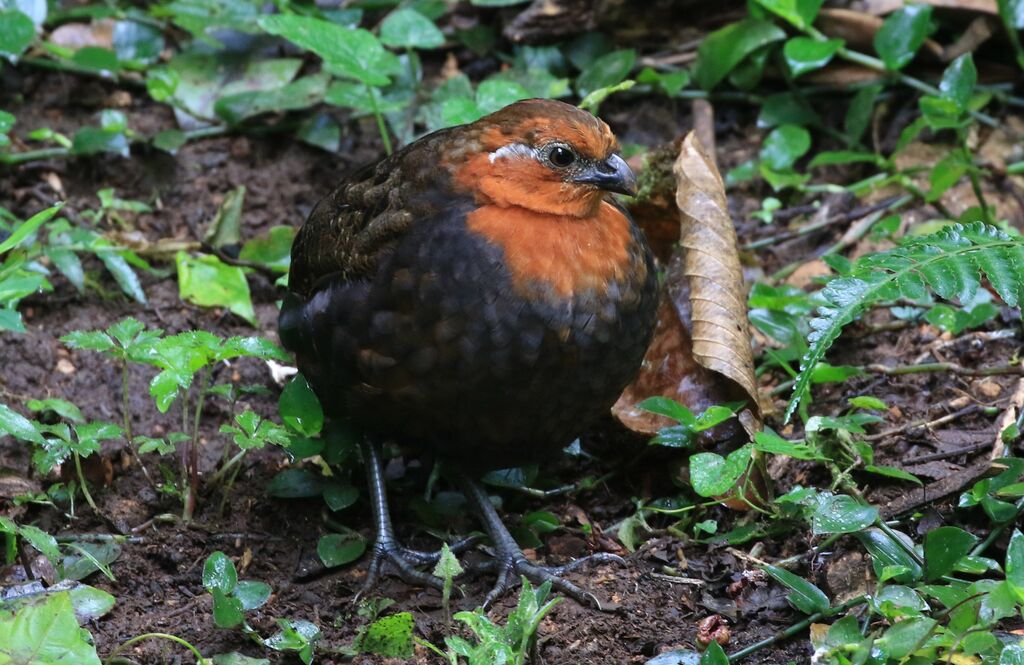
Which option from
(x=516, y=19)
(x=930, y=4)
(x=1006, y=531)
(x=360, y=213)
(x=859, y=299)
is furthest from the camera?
(x=516, y=19)

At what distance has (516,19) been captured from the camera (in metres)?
5.64

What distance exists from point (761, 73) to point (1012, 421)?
92.7 inches

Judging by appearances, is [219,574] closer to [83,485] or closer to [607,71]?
[83,485]

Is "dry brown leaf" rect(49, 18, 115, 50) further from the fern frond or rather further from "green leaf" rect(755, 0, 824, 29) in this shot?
the fern frond

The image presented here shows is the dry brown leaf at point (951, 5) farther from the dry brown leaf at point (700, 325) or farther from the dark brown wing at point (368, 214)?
the dark brown wing at point (368, 214)

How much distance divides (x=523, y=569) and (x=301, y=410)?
0.80m

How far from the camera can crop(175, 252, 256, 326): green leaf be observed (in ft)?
15.4

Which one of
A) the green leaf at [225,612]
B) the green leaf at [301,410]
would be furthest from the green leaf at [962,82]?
the green leaf at [225,612]

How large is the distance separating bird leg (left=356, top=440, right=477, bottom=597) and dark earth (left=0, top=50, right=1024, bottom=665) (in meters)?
0.05

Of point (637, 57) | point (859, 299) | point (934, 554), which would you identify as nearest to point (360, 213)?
point (859, 299)

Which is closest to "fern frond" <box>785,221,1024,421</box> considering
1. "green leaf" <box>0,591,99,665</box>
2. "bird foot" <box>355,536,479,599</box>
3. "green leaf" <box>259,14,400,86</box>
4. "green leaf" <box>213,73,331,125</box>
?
"bird foot" <box>355,536,479,599</box>

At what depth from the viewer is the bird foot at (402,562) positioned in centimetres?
366

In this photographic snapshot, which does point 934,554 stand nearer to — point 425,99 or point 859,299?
point 859,299

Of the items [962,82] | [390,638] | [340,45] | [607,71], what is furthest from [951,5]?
[390,638]
